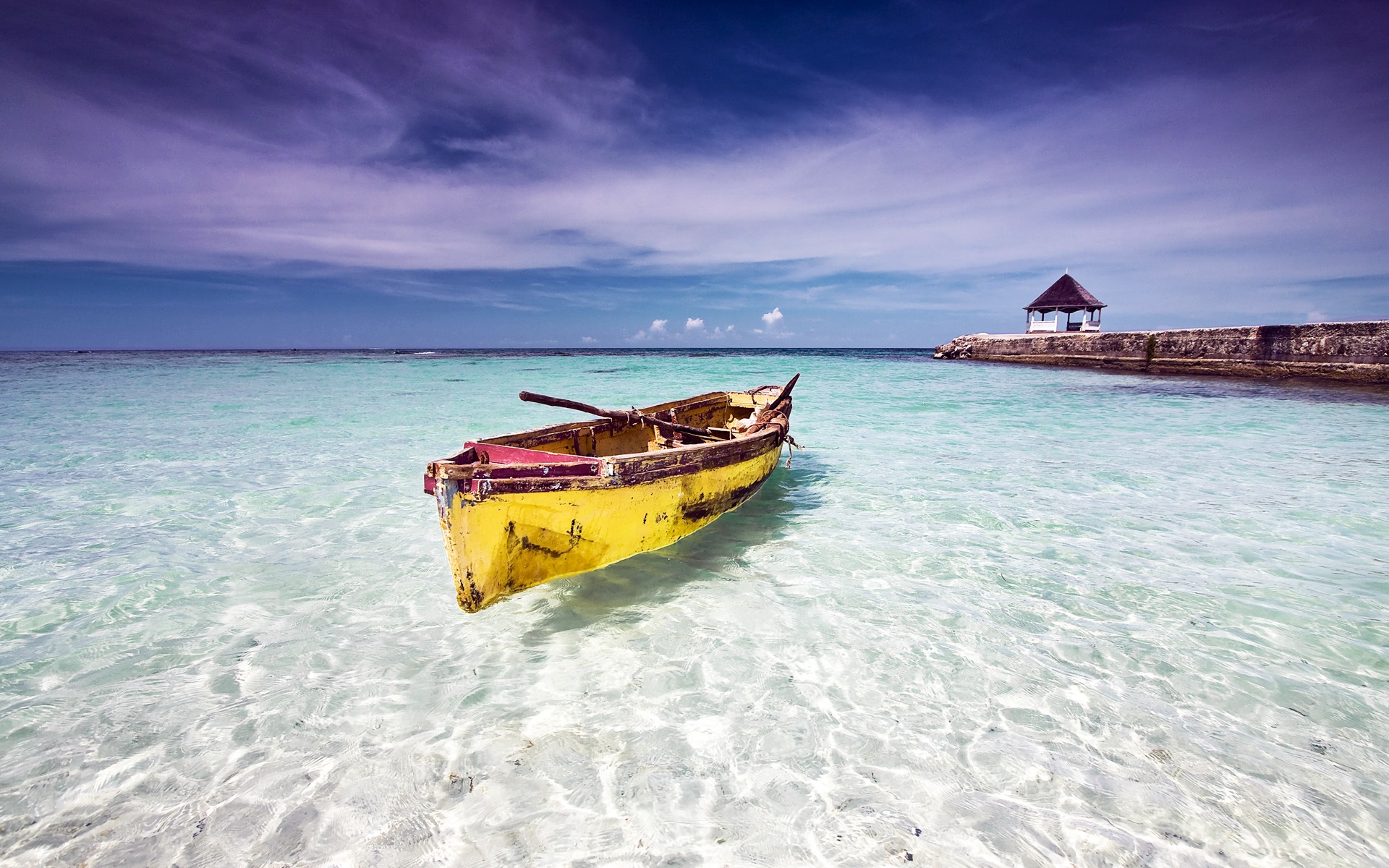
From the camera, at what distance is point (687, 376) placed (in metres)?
41.2

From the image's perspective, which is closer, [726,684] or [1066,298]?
[726,684]

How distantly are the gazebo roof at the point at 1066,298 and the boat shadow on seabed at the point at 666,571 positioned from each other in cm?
4564

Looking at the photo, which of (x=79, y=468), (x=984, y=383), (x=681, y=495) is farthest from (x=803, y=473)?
(x=984, y=383)

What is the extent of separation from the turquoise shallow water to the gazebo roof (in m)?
40.4

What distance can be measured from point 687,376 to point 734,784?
126 feet

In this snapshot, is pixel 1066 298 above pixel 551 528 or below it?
above

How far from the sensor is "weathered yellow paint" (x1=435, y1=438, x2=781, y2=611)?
436cm

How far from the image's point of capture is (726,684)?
14.0ft

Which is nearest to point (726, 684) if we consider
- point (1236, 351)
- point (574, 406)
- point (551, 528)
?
point (551, 528)

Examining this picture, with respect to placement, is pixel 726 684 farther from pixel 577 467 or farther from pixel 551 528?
pixel 577 467

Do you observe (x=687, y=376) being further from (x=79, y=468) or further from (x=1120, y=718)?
(x=1120, y=718)

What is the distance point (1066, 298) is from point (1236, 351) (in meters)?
14.2

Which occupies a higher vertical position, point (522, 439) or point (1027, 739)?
Result: point (522, 439)

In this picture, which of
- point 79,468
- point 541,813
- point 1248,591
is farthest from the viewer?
point 79,468
